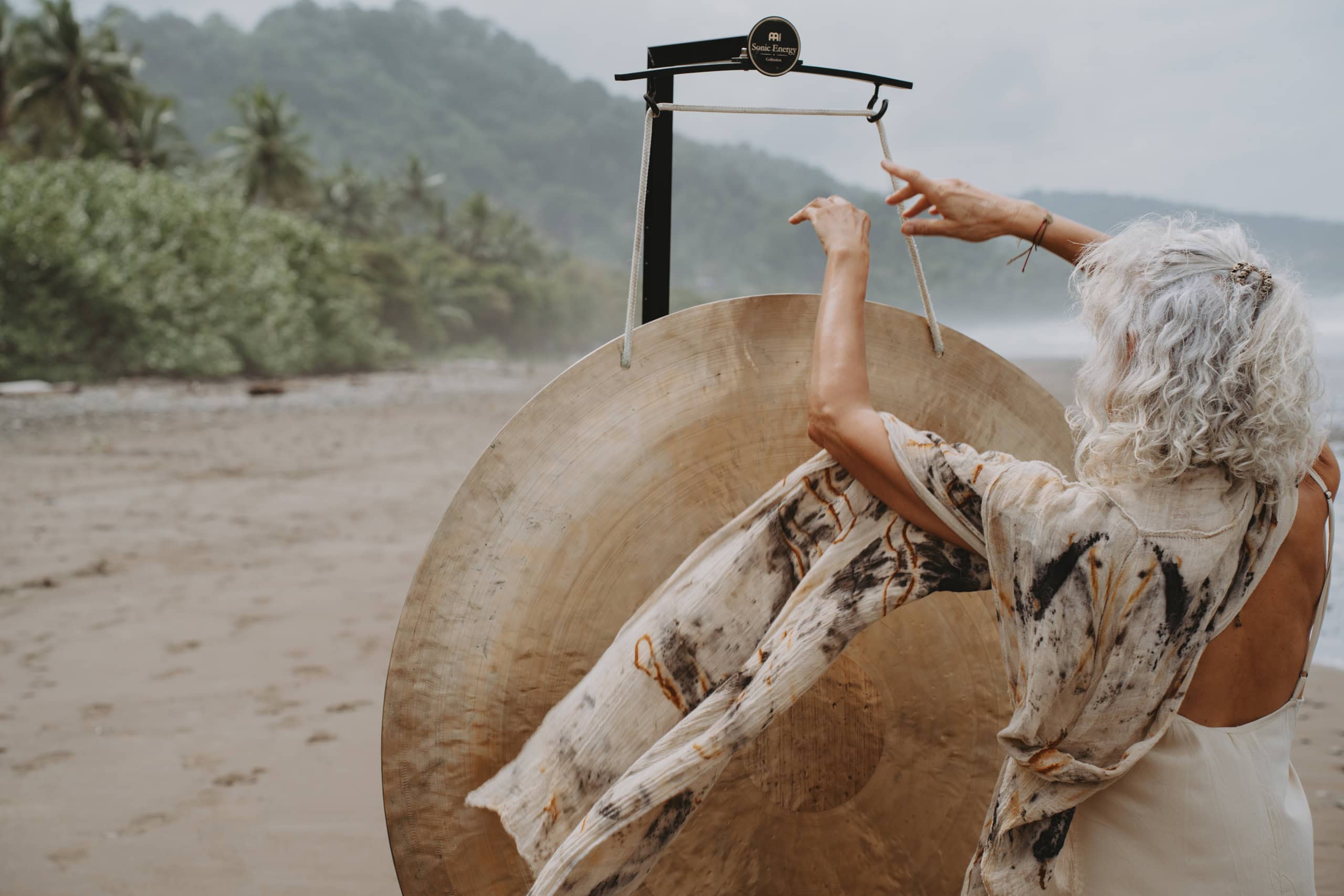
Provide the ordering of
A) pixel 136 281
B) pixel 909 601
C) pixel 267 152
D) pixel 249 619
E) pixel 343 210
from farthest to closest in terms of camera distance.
Answer: pixel 343 210, pixel 267 152, pixel 136 281, pixel 249 619, pixel 909 601

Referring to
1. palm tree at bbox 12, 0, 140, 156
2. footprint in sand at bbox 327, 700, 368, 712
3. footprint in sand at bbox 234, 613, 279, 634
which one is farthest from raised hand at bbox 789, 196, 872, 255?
palm tree at bbox 12, 0, 140, 156

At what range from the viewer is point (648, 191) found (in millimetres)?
1523

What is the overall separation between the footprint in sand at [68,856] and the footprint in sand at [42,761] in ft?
1.89

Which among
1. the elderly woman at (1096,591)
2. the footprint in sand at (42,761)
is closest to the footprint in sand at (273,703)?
the footprint in sand at (42,761)

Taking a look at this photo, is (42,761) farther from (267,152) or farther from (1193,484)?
(267,152)

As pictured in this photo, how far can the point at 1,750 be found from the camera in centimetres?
300

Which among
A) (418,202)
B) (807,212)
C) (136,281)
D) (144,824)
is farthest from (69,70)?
(807,212)

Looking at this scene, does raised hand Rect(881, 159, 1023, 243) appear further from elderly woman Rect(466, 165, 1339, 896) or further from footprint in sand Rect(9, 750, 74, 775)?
footprint in sand Rect(9, 750, 74, 775)

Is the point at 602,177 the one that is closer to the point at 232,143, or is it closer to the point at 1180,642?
the point at 232,143

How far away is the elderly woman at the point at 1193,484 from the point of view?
2.98ft

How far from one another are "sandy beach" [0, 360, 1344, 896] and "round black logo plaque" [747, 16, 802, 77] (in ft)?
6.57

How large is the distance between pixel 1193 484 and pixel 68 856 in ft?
8.71

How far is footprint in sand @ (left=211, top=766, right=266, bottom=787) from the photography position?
2812 mm

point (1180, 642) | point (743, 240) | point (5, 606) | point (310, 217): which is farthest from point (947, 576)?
point (743, 240)
